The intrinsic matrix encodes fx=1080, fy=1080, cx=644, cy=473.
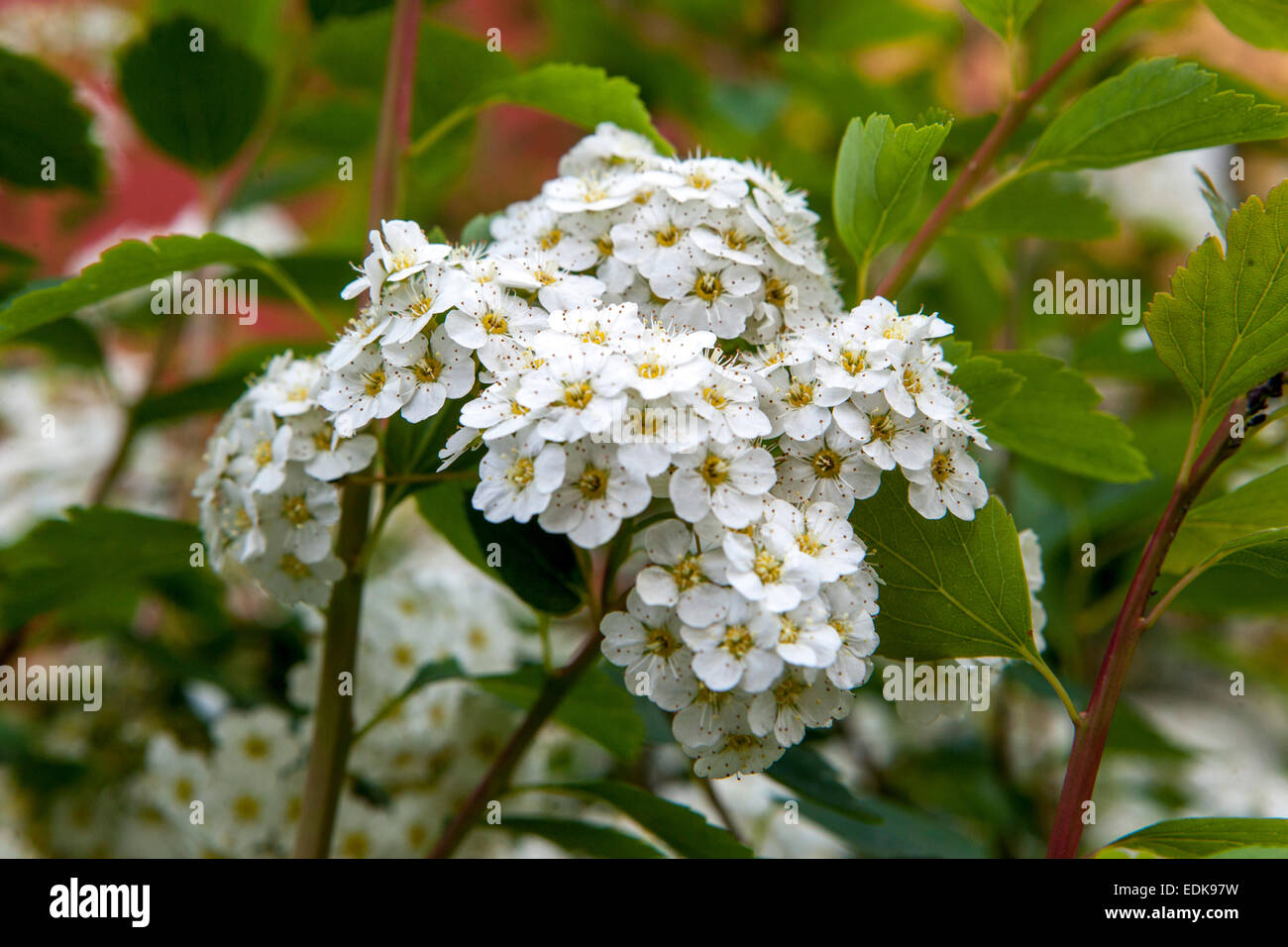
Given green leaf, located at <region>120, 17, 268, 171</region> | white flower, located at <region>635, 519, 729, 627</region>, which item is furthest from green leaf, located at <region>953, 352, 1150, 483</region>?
green leaf, located at <region>120, 17, 268, 171</region>

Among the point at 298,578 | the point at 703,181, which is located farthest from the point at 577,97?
the point at 298,578

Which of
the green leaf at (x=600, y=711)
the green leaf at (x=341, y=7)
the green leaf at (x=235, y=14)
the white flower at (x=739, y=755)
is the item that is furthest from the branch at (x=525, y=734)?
the green leaf at (x=235, y=14)

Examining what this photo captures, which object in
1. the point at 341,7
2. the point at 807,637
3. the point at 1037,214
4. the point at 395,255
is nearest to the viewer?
the point at 807,637

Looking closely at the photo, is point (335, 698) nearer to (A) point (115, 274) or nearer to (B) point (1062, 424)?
(A) point (115, 274)

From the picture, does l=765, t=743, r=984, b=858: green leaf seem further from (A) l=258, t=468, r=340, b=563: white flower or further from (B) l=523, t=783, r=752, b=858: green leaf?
(A) l=258, t=468, r=340, b=563: white flower

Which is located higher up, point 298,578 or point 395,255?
point 395,255
